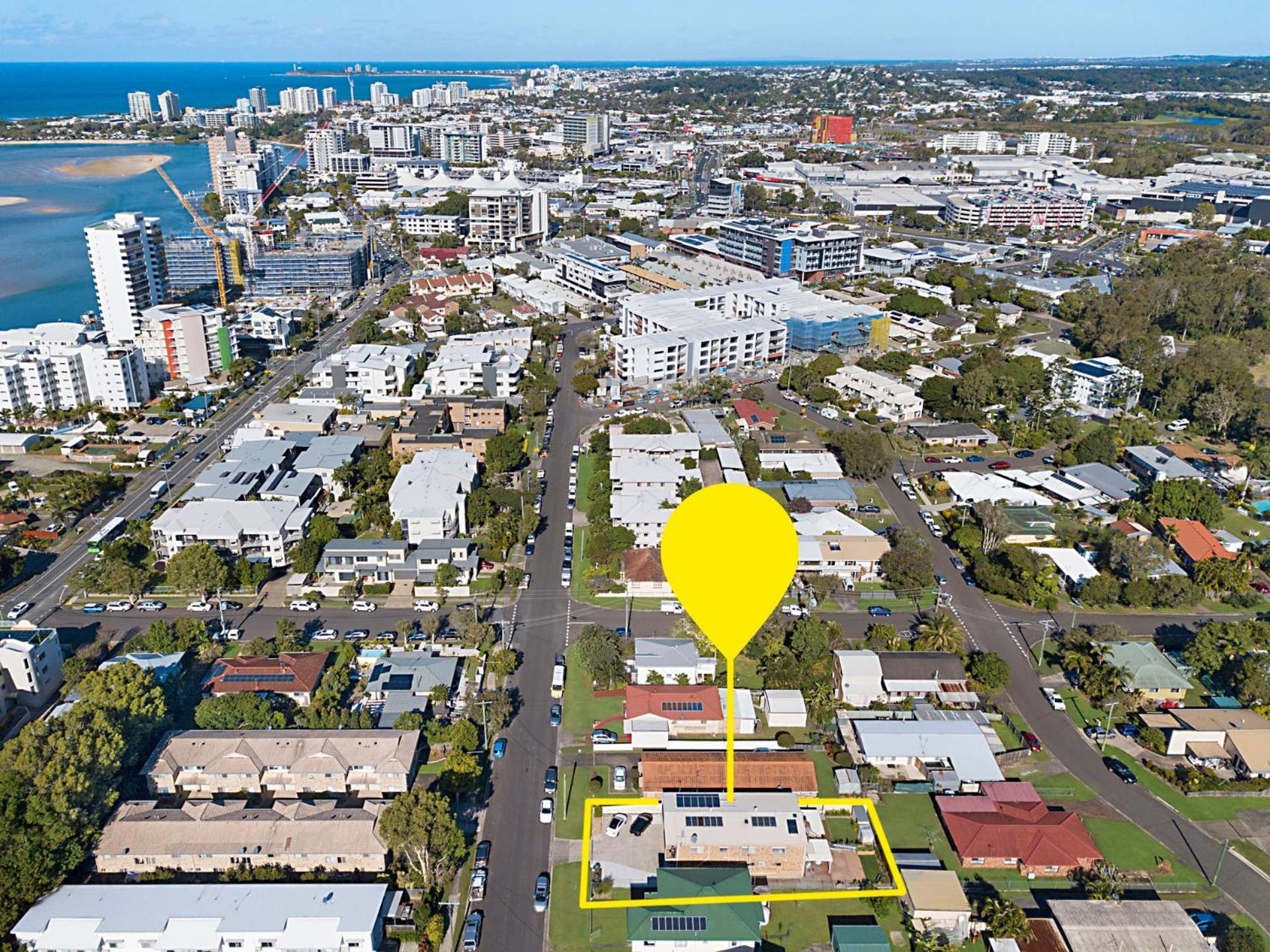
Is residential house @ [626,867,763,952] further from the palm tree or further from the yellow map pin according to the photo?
the palm tree

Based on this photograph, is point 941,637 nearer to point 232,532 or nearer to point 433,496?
point 433,496

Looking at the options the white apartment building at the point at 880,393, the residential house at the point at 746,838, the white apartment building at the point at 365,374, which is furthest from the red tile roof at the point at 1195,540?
the white apartment building at the point at 365,374

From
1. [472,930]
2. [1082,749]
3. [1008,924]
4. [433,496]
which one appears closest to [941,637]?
[1082,749]

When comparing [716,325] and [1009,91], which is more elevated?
[1009,91]

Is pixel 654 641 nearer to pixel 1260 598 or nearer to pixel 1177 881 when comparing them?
pixel 1177 881

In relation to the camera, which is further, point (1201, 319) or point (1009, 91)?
point (1009, 91)

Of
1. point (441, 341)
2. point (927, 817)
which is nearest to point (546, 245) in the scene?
point (441, 341)

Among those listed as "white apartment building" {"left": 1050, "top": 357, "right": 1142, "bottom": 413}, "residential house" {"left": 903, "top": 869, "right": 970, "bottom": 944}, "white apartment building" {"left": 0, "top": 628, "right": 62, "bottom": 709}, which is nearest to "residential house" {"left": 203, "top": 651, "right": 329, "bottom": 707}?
"white apartment building" {"left": 0, "top": 628, "right": 62, "bottom": 709}
